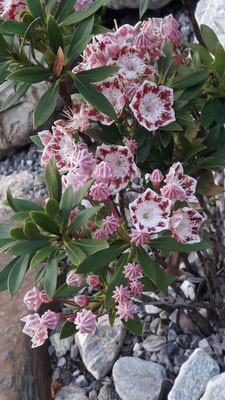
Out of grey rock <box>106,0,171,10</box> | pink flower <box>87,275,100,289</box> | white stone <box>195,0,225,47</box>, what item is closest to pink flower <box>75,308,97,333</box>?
pink flower <box>87,275,100,289</box>

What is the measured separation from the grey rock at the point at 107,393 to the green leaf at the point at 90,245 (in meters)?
0.95

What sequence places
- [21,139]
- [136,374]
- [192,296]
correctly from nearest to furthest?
1. [136,374]
2. [192,296]
3. [21,139]

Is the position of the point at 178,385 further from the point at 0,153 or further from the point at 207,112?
the point at 0,153

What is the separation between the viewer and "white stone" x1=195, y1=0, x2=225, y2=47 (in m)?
2.29

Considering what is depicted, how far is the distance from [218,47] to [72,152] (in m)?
0.56

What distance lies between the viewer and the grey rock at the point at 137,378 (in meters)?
1.76

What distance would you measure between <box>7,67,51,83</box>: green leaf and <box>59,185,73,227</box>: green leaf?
0.90 feet

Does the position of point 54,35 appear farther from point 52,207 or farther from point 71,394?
point 71,394

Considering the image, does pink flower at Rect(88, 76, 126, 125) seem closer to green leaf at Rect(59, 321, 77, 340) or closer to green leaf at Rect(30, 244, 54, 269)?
green leaf at Rect(30, 244, 54, 269)

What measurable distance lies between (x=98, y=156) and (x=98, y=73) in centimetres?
19

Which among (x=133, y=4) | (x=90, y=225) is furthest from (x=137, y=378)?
(x=133, y=4)

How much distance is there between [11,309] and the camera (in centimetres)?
209

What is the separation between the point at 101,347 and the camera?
1.96 meters

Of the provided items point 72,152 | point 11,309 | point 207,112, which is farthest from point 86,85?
point 11,309
